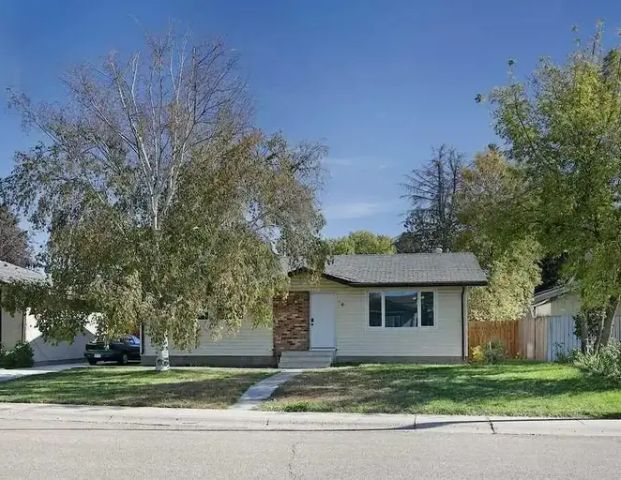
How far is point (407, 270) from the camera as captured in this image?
81.8ft

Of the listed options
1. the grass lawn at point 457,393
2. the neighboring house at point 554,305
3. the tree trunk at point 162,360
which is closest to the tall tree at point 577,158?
the grass lawn at point 457,393

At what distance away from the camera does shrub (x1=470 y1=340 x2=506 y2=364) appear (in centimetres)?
2405

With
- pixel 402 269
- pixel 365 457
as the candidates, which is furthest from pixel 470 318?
pixel 365 457

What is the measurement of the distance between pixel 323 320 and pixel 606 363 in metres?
10.5

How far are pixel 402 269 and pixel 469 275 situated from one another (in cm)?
254

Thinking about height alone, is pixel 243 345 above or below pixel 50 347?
above

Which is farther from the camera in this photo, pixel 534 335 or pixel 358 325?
pixel 534 335

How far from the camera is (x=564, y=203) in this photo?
16469mm

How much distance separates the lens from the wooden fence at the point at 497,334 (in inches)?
1121

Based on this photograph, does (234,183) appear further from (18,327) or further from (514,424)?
(18,327)

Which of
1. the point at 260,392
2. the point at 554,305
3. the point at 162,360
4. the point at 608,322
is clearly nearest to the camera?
the point at 260,392

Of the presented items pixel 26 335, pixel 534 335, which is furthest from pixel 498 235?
pixel 26 335

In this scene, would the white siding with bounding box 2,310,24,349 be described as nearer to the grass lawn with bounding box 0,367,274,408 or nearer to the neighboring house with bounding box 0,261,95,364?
the neighboring house with bounding box 0,261,95,364

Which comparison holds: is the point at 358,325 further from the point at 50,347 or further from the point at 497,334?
the point at 50,347
